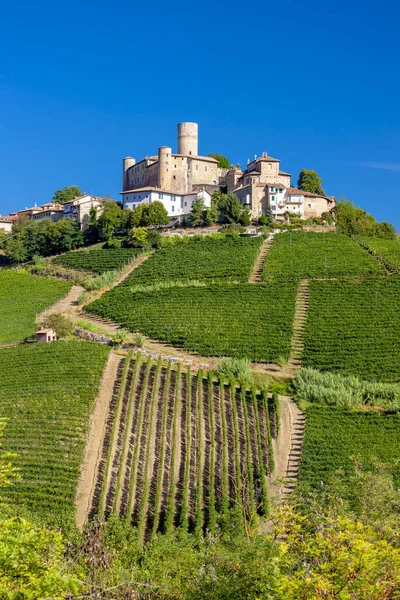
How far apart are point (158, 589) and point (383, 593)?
4759mm

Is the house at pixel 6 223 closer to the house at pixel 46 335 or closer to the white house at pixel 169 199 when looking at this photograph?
the white house at pixel 169 199

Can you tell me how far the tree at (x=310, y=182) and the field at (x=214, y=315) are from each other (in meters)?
37.7

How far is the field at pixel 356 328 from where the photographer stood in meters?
37.7

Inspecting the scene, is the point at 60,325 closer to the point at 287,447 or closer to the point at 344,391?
the point at 344,391

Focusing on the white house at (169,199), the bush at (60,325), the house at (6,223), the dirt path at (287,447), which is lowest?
the dirt path at (287,447)

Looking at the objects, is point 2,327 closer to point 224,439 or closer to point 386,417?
point 224,439

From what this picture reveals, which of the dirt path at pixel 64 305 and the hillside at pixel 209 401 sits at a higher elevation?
the dirt path at pixel 64 305

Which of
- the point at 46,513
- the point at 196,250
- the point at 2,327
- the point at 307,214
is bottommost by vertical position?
the point at 46,513

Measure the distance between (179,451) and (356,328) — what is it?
1837 centimetres

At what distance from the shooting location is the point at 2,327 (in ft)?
152

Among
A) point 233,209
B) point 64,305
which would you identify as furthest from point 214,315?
point 233,209

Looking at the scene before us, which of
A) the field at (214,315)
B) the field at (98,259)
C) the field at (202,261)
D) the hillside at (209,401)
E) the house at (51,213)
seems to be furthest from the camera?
the house at (51,213)

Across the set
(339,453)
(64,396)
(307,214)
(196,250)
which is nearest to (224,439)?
(339,453)

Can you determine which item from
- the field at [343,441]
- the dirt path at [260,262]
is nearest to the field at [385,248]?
the dirt path at [260,262]
